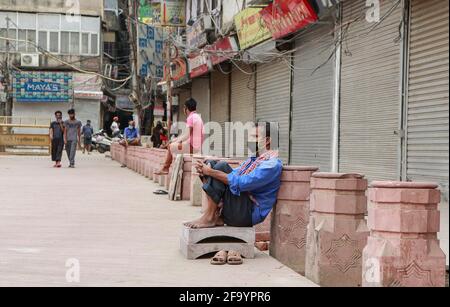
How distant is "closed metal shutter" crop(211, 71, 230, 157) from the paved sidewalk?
354 inches

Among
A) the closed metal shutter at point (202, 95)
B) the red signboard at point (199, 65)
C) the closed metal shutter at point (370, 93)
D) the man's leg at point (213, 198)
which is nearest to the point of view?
the man's leg at point (213, 198)

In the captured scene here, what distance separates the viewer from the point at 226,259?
5.99 meters

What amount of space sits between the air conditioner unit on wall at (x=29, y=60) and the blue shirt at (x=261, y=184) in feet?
115

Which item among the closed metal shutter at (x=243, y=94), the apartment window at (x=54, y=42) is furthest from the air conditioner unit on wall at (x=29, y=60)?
the closed metal shutter at (x=243, y=94)

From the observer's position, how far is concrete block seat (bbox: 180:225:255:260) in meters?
6.13

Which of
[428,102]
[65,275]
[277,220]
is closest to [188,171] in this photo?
[428,102]

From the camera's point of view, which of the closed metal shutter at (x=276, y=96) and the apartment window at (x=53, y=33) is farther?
the apartment window at (x=53, y=33)

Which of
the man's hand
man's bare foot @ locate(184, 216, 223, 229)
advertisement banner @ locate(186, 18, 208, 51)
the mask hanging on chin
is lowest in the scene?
A: man's bare foot @ locate(184, 216, 223, 229)

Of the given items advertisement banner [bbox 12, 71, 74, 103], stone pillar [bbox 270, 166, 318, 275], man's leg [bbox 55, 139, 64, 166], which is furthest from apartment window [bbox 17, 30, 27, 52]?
stone pillar [bbox 270, 166, 318, 275]

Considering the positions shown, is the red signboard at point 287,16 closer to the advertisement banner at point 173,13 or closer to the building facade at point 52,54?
the advertisement banner at point 173,13

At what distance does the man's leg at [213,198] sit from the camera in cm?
614

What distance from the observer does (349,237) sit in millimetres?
5352

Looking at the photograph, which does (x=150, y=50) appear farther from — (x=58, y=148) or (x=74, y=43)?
(x=74, y=43)

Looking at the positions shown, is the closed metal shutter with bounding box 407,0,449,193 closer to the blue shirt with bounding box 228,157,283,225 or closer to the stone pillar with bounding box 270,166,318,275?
the stone pillar with bounding box 270,166,318,275
